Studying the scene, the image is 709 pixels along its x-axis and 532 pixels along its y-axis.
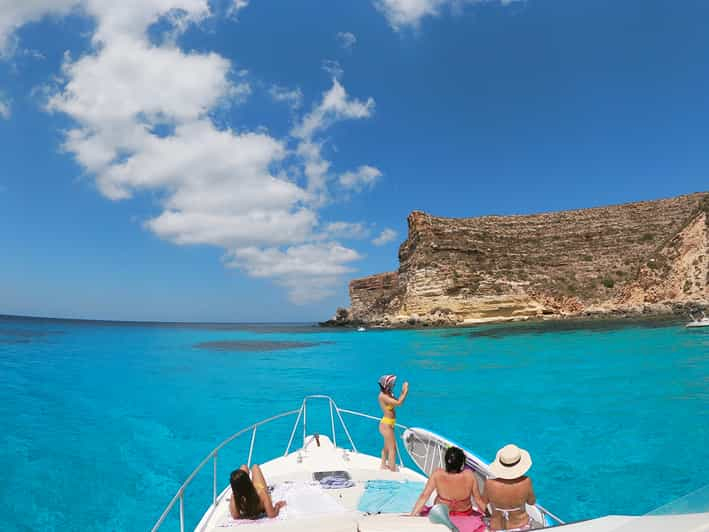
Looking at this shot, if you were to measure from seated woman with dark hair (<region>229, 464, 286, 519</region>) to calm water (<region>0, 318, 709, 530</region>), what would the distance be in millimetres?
5229

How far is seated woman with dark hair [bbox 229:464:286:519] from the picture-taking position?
4.74 meters

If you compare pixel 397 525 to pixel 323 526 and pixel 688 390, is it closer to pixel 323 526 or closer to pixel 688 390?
pixel 323 526

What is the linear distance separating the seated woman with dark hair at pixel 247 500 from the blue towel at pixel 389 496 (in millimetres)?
1134

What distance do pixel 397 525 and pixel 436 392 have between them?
16031 mm

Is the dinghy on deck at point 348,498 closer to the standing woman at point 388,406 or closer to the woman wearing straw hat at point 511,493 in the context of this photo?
the woman wearing straw hat at point 511,493

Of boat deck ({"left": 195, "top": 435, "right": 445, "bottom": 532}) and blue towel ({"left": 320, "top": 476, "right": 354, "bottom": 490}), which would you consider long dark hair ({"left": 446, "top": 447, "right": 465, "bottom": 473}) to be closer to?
boat deck ({"left": 195, "top": 435, "right": 445, "bottom": 532})

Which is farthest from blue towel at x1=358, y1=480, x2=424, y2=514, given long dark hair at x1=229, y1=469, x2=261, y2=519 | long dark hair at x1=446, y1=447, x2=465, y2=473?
long dark hair at x1=229, y1=469, x2=261, y2=519

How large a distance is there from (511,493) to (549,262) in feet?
225

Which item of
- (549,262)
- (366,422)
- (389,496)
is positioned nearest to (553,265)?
(549,262)

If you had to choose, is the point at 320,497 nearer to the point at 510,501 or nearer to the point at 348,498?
the point at 348,498

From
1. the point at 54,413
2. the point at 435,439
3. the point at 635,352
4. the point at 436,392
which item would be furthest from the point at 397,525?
the point at 635,352

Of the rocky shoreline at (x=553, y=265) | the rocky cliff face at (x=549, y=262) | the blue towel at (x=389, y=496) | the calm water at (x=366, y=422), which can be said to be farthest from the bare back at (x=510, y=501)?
the rocky cliff face at (x=549, y=262)

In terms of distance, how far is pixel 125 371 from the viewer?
29.1 meters

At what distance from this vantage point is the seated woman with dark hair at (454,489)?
4.37 meters
